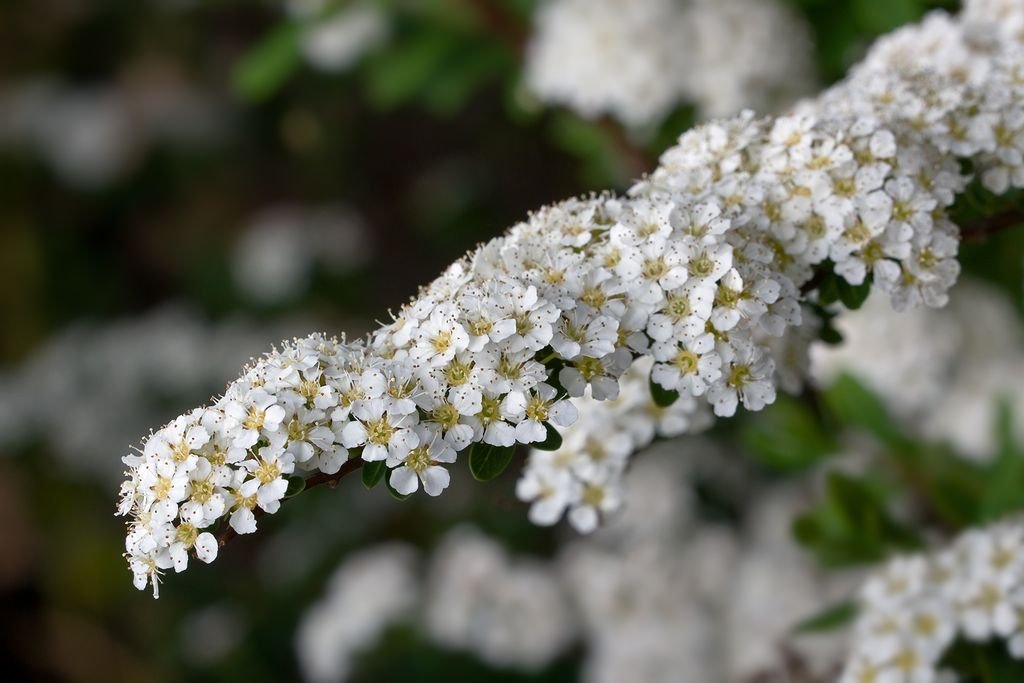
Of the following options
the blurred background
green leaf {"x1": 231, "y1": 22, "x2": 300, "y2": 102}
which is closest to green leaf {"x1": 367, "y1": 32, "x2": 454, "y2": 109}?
the blurred background

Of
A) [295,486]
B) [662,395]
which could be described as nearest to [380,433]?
[295,486]

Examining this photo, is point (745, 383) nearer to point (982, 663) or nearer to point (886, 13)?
point (982, 663)

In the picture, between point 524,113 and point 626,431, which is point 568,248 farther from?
point 524,113

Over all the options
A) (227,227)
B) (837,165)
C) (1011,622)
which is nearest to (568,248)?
(837,165)

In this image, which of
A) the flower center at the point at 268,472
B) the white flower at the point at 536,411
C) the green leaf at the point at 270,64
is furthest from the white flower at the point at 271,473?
the green leaf at the point at 270,64

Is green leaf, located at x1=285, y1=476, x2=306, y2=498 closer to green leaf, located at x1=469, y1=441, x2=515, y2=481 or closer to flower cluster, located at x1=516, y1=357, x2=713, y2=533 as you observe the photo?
green leaf, located at x1=469, y1=441, x2=515, y2=481
